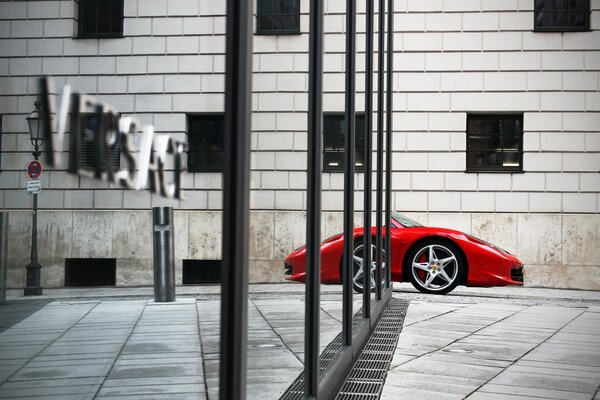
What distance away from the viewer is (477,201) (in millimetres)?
14805

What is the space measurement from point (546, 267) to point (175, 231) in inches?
547

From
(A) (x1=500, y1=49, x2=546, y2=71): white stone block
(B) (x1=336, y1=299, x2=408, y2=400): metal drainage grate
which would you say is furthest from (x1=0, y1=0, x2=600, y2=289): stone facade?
(A) (x1=500, y1=49, x2=546, y2=71): white stone block

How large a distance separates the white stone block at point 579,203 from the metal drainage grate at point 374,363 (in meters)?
8.25

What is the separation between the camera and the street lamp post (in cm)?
110

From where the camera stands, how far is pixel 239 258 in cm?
219

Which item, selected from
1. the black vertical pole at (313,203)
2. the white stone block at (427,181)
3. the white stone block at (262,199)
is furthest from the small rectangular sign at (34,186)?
the white stone block at (427,181)

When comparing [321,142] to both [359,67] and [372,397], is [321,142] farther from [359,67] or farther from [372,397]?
[359,67]

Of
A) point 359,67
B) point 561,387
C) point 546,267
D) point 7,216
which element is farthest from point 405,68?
point 7,216

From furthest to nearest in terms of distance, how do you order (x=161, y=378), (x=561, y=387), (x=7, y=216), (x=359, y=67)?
(x=359, y=67)
(x=561, y=387)
(x=161, y=378)
(x=7, y=216)

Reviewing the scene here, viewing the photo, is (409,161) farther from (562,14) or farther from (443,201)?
(562,14)

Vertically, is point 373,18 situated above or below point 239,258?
above

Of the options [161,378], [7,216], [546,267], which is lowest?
[546,267]

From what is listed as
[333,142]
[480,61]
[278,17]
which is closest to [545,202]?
[480,61]

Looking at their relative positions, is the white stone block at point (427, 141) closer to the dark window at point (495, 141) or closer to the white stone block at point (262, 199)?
the dark window at point (495, 141)
